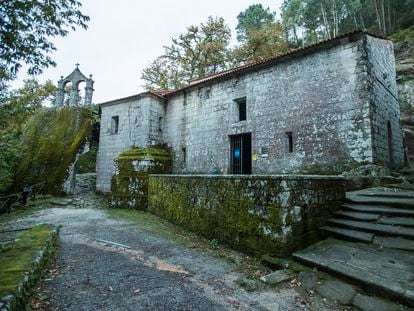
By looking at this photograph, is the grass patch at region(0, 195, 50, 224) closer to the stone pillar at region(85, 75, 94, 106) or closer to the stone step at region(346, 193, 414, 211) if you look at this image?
the stone pillar at region(85, 75, 94, 106)

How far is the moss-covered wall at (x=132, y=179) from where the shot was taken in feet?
31.8

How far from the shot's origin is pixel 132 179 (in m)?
9.97

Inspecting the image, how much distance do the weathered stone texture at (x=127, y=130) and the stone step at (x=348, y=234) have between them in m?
10.3

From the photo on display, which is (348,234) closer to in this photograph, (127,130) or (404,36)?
(127,130)

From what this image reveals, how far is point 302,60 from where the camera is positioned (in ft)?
29.9

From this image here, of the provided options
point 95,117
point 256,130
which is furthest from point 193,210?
point 95,117

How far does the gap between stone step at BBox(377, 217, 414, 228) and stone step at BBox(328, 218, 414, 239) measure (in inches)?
4.1

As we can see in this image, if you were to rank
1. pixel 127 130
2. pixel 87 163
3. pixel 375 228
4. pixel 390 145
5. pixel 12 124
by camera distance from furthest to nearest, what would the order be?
pixel 87 163 < pixel 12 124 < pixel 127 130 < pixel 390 145 < pixel 375 228

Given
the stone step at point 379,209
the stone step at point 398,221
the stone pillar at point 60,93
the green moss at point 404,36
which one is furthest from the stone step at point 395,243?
the green moss at point 404,36

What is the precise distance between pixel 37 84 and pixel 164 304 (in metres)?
30.6

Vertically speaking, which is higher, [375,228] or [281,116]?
[281,116]

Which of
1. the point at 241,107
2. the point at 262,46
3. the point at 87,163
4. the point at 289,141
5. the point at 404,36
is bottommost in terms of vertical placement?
the point at 87,163

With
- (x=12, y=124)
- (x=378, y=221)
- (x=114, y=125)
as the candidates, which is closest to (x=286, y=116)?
(x=378, y=221)

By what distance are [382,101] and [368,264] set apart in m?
7.68
